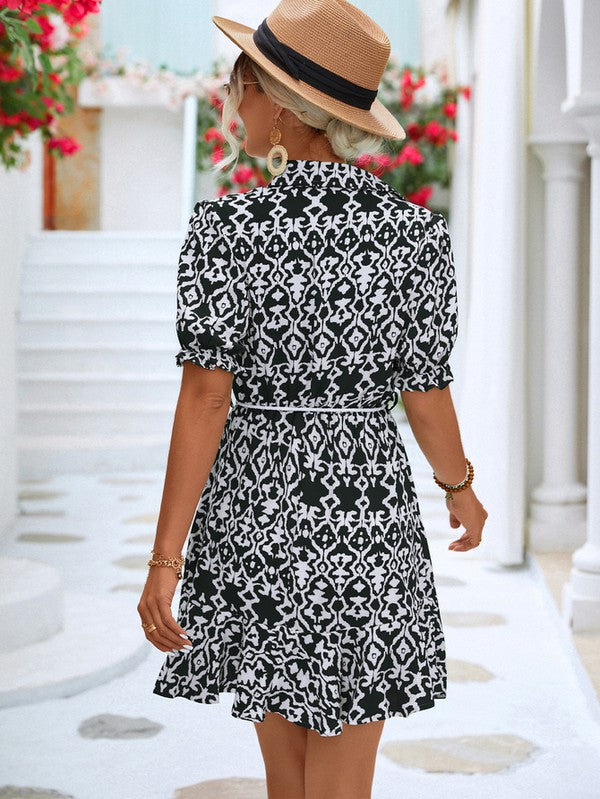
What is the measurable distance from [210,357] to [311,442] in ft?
0.52

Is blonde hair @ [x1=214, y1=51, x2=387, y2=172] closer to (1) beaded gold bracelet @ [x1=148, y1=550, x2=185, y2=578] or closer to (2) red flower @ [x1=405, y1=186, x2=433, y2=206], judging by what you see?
(1) beaded gold bracelet @ [x1=148, y1=550, x2=185, y2=578]

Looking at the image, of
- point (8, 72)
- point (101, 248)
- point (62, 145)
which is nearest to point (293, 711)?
point (8, 72)

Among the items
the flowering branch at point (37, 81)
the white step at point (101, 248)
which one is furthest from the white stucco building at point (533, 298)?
the white step at point (101, 248)

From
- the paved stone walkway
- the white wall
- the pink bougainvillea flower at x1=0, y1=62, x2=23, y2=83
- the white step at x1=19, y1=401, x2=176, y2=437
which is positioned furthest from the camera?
the white step at x1=19, y1=401, x2=176, y2=437

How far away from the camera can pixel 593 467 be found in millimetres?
3314

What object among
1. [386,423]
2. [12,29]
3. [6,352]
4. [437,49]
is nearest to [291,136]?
[386,423]

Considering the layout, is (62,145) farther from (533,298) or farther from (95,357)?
(95,357)

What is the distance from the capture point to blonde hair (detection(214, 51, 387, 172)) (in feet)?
4.26

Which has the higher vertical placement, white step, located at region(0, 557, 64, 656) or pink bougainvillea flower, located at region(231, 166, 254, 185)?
pink bougainvillea flower, located at region(231, 166, 254, 185)

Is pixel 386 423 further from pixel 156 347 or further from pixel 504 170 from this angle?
pixel 156 347

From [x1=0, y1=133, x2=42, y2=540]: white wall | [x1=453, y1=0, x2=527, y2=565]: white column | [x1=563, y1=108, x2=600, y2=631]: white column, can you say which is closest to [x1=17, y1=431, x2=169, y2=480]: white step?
[x1=0, y1=133, x2=42, y2=540]: white wall

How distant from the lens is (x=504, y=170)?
4090 mm

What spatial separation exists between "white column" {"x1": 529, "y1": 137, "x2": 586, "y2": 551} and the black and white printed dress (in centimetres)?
304

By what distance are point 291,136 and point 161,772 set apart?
1541 millimetres
